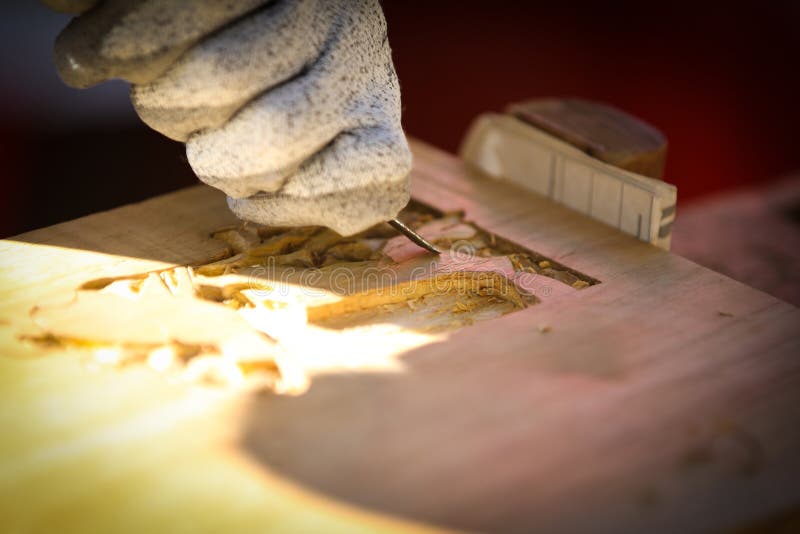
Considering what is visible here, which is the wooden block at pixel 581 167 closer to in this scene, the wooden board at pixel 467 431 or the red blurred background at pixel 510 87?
the wooden board at pixel 467 431

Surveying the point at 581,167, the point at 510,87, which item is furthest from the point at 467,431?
the point at 510,87

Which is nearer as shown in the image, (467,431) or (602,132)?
(467,431)

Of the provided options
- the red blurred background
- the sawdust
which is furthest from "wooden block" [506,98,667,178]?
the red blurred background

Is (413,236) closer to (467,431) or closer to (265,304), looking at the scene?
(265,304)

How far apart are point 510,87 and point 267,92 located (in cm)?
149

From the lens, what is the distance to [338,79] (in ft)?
3.54

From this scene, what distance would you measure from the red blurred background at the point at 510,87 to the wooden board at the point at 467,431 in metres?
1.17

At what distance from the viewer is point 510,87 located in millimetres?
2428

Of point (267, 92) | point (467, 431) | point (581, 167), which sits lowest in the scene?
point (467, 431)

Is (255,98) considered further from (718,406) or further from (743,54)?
(743,54)

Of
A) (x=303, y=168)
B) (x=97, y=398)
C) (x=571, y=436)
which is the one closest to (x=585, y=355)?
(x=571, y=436)

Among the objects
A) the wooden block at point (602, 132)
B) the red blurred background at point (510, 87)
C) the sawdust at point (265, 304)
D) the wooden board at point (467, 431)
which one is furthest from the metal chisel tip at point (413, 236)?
the red blurred background at point (510, 87)

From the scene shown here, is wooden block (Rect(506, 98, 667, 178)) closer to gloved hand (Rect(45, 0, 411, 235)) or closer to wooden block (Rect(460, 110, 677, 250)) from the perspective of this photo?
wooden block (Rect(460, 110, 677, 250))

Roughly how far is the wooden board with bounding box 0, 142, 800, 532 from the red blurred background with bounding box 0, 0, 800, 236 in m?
1.17
